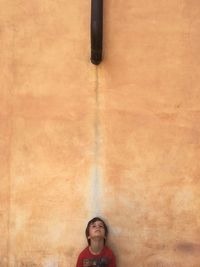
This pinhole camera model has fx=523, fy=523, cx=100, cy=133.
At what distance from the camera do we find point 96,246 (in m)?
5.71

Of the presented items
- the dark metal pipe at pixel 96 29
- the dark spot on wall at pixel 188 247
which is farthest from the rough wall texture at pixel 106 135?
the dark metal pipe at pixel 96 29

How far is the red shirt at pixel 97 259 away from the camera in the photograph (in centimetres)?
570

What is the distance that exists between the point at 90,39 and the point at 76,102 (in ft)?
2.44

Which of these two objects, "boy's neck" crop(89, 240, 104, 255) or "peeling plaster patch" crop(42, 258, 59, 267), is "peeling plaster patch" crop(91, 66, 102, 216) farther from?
"peeling plaster patch" crop(42, 258, 59, 267)

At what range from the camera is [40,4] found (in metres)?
6.12

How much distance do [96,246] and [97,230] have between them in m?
0.20

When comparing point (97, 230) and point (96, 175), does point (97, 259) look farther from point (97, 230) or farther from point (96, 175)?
point (96, 175)

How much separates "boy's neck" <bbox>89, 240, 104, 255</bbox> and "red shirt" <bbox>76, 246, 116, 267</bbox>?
0.11 feet

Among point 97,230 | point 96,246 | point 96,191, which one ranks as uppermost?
point 96,191

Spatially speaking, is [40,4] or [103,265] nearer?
[103,265]

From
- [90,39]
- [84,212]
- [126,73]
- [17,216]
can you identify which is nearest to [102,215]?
[84,212]

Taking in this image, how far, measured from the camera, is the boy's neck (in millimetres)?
5707

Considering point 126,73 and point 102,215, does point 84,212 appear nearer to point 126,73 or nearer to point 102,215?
point 102,215

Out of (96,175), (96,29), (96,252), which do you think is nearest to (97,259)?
(96,252)
